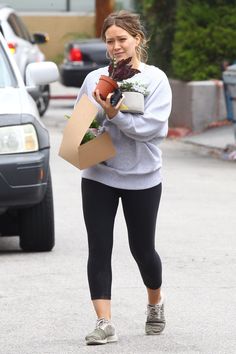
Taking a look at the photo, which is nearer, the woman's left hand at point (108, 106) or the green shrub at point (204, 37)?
the woman's left hand at point (108, 106)

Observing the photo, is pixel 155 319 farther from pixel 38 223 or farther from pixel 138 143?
pixel 38 223

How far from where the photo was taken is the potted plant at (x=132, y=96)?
21.2 ft

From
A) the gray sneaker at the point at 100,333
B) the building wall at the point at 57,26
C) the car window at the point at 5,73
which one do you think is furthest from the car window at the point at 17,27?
the gray sneaker at the point at 100,333

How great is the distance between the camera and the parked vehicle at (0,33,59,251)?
9195 mm

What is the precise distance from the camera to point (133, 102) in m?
6.50

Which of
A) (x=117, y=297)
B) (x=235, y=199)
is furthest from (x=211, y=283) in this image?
(x=235, y=199)

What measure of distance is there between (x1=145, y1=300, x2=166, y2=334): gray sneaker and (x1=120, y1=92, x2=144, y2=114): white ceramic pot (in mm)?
1019

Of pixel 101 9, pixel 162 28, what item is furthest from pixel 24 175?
pixel 101 9

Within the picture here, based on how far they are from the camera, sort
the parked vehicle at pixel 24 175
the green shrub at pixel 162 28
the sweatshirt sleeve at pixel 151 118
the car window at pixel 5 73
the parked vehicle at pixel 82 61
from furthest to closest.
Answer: the parked vehicle at pixel 82 61 < the green shrub at pixel 162 28 < the car window at pixel 5 73 < the parked vehicle at pixel 24 175 < the sweatshirt sleeve at pixel 151 118

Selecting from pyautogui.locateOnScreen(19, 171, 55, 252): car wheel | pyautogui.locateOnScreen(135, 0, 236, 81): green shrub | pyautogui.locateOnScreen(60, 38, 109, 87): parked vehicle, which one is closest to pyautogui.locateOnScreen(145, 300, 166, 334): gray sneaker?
pyautogui.locateOnScreen(19, 171, 55, 252): car wheel

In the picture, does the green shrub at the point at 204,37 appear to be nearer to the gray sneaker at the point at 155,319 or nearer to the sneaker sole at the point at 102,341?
the gray sneaker at the point at 155,319

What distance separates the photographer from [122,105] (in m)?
6.44

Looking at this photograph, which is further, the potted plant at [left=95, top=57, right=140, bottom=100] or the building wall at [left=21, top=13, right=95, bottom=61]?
the building wall at [left=21, top=13, right=95, bottom=61]

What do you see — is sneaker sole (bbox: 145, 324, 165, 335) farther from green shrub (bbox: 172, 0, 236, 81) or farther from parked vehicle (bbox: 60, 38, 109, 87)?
Answer: parked vehicle (bbox: 60, 38, 109, 87)
